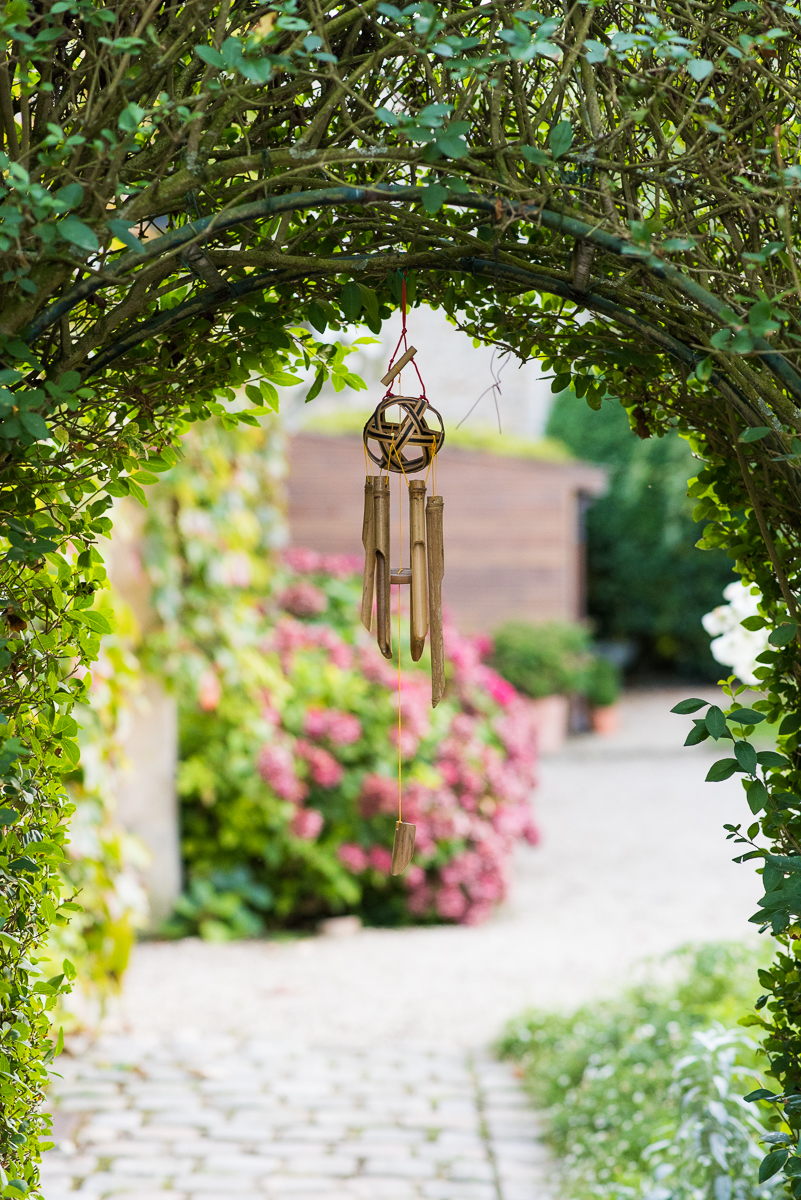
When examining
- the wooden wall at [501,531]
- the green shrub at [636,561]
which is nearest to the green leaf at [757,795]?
the wooden wall at [501,531]

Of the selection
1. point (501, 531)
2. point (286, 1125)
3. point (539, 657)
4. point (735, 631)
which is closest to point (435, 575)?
point (735, 631)

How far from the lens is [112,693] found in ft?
14.2

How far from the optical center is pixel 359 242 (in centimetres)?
175

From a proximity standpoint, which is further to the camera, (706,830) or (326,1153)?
(706,830)

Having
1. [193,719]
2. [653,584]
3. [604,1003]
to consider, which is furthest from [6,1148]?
[653,584]

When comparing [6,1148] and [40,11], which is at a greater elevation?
[40,11]

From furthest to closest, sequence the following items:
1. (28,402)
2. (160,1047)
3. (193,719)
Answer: (193,719) → (160,1047) → (28,402)

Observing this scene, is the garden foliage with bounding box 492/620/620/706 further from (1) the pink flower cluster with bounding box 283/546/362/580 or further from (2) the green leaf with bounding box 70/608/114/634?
(2) the green leaf with bounding box 70/608/114/634

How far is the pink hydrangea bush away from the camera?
233 inches

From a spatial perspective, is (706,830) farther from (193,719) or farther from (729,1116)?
(729,1116)

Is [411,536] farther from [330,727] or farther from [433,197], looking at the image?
[330,727]

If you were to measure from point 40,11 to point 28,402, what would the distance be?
0.58 metres

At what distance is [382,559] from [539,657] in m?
10.1

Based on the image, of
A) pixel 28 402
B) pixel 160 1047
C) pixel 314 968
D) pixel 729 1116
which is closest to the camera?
pixel 28 402
